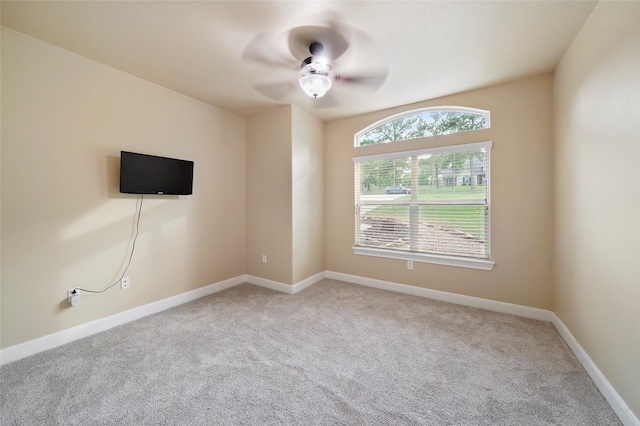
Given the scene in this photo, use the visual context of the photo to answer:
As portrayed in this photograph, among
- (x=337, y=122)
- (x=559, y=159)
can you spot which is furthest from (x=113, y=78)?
(x=559, y=159)

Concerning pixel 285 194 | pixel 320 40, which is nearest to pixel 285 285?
pixel 285 194

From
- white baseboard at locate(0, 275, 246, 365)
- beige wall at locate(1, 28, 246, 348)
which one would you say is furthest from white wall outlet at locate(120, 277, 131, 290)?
white baseboard at locate(0, 275, 246, 365)

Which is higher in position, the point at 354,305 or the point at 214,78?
the point at 214,78

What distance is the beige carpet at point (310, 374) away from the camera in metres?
1.47

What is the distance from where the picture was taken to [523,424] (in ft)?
4.58

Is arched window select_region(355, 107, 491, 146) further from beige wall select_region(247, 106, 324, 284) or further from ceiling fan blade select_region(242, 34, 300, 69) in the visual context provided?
ceiling fan blade select_region(242, 34, 300, 69)

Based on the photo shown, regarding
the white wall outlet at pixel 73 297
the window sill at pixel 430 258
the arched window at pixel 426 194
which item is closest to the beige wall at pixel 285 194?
the arched window at pixel 426 194

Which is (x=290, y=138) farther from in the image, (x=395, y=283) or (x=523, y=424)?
(x=523, y=424)

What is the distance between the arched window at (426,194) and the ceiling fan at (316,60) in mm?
990

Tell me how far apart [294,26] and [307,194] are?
2216mm

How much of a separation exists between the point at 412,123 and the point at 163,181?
3.30 meters

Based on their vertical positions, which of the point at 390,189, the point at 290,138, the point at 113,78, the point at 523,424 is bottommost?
the point at 523,424

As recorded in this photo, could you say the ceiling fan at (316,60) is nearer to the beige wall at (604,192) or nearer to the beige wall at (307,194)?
the beige wall at (307,194)

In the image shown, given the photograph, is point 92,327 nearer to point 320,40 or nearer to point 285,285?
point 285,285
